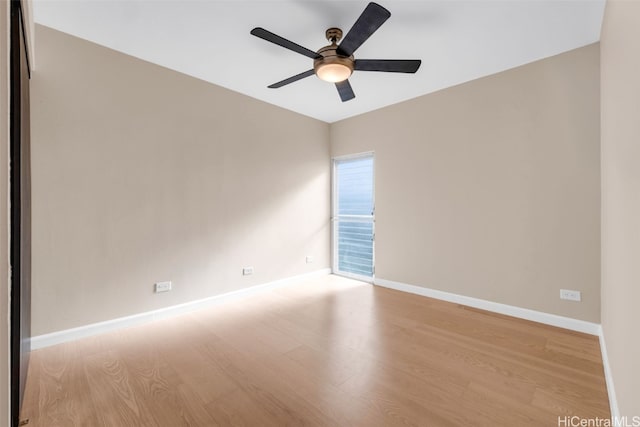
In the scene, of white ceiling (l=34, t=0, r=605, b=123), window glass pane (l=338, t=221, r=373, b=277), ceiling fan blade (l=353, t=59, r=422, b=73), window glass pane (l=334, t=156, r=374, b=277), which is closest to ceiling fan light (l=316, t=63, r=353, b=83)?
ceiling fan blade (l=353, t=59, r=422, b=73)

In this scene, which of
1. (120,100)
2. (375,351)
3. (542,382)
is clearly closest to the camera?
(542,382)

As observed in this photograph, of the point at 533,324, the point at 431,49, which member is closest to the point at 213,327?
the point at 533,324

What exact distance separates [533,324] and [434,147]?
2.23m

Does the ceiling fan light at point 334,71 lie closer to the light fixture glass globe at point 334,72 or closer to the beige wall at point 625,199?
the light fixture glass globe at point 334,72

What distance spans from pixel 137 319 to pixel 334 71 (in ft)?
9.96

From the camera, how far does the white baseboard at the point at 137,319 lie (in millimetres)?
2291

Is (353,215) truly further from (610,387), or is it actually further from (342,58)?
(610,387)

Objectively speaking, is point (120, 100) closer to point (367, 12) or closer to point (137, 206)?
point (137, 206)

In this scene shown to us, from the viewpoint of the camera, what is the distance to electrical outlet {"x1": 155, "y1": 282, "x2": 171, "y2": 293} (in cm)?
287

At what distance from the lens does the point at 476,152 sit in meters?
3.17

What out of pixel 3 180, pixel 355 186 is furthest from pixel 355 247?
pixel 3 180

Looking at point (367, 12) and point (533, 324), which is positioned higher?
point (367, 12)

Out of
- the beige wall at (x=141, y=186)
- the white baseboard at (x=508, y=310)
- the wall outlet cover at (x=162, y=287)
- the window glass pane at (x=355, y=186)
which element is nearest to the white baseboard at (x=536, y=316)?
the white baseboard at (x=508, y=310)

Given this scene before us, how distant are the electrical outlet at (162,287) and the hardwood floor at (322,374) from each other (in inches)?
13.1
